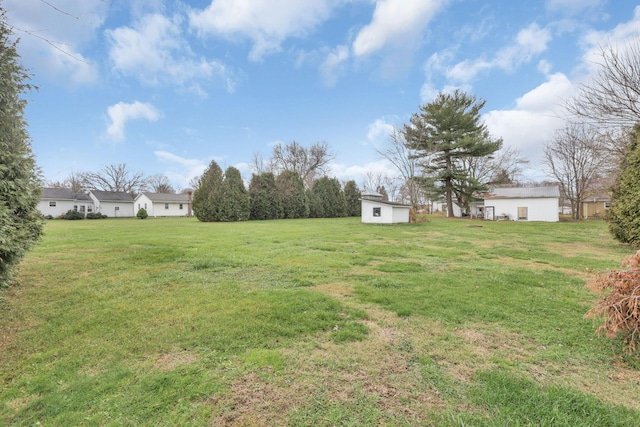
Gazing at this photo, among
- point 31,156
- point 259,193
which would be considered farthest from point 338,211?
point 31,156

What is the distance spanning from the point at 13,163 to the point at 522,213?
32.1 m

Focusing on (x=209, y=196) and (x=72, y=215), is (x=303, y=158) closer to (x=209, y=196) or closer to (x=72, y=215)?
(x=209, y=196)

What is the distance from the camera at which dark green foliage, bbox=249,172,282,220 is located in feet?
92.0

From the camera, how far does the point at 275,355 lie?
266cm

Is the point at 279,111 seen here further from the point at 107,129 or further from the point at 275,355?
Result: the point at 275,355

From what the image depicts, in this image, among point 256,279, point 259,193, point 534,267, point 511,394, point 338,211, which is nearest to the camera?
point 511,394

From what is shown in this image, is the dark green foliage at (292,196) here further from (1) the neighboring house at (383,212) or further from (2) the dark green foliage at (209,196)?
(1) the neighboring house at (383,212)

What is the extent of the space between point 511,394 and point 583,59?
1153cm

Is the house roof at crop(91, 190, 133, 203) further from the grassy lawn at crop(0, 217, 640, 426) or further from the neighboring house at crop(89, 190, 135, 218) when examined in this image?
the grassy lawn at crop(0, 217, 640, 426)

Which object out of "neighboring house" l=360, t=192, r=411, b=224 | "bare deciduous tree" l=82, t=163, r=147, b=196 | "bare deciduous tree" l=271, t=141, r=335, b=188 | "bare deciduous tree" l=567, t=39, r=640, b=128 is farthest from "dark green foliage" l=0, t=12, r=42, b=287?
"bare deciduous tree" l=82, t=163, r=147, b=196

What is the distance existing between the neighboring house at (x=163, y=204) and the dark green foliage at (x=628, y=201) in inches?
1775

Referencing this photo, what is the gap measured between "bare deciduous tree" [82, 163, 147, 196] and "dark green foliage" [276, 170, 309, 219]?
3470 centimetres

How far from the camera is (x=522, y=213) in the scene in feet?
84.4

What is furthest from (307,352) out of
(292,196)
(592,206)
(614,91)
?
(592,206)
